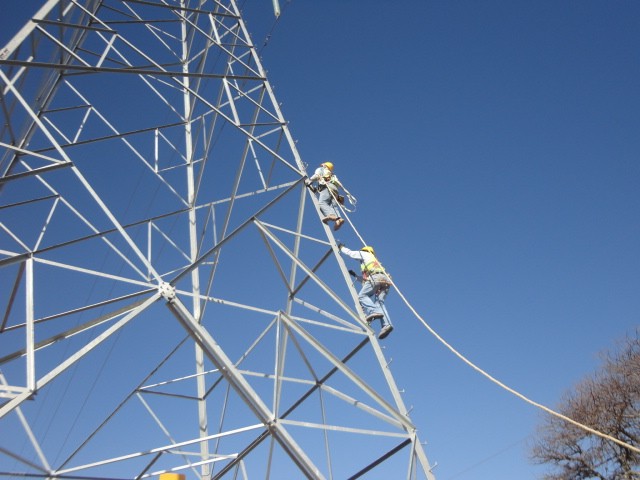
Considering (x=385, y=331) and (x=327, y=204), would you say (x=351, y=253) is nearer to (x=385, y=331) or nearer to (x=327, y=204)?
(x=327, y=204)

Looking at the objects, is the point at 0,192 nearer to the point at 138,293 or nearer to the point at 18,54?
the point at 18,54

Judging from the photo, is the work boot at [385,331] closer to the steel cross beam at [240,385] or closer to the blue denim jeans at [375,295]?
the blue denim jeans at [375,295]

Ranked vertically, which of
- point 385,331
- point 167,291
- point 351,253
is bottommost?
point 385,331

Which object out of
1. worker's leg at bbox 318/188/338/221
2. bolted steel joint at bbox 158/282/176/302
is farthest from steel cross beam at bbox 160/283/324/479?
worker's leg at bbox 318/188/338/221

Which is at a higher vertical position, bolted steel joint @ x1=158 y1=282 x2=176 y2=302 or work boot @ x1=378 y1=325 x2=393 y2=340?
bolted steel joint @ x1=158 y1=282 x2=176 y2=302

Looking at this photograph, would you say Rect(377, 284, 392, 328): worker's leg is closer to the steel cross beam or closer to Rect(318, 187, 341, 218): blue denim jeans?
Rect(318, 187, 341, 218): blue denim jeans

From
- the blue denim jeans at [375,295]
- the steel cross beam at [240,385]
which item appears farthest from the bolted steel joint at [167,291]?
A: the blue denim jeans at [375,295]

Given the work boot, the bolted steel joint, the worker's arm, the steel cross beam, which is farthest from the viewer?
the worker's arm

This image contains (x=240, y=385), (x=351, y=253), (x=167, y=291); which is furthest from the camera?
(x=351, y=253)

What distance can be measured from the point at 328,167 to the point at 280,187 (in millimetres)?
1387

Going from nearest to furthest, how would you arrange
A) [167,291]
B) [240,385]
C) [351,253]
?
[240,385] < [167,291] < [351,253]

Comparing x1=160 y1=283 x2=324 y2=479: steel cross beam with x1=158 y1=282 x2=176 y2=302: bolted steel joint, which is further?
x1=158 y1=282 x2=176 y2=302: bolted steel joint

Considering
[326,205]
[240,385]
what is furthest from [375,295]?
[240,385]

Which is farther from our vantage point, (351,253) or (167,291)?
(351,253)
